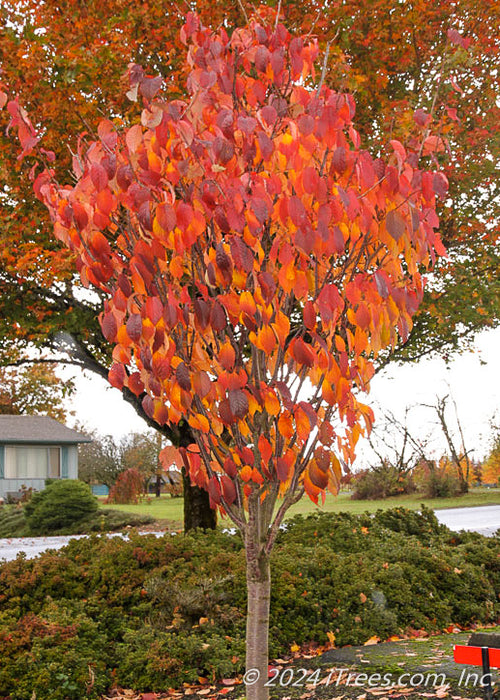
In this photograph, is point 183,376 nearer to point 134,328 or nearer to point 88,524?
point 134,328

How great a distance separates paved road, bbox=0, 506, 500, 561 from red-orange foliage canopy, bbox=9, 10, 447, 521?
497 inches

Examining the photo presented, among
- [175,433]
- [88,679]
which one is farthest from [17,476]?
[88,679]

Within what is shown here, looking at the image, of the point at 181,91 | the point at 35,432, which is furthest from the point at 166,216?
the point at 35,432

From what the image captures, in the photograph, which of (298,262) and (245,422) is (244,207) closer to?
(298,262)

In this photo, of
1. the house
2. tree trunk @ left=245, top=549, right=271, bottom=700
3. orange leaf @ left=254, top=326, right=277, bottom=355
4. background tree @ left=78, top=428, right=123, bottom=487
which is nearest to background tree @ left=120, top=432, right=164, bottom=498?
background tree @ left=78, top=428, right=123, bottom=487

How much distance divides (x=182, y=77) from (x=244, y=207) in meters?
6.91

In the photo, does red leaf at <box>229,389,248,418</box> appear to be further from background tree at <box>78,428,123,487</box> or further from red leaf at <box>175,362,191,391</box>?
background tree at <box>78,428,123,487</box>

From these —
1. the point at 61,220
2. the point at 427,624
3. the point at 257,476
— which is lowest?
the point at 427,624

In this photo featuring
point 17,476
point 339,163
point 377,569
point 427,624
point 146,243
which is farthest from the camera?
point 17,476

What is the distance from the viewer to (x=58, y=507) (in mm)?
22172

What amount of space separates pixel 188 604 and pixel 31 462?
2998 centimetres

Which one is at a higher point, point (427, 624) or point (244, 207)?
point (244, 207)

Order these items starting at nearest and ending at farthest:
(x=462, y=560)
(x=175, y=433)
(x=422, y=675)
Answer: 1. (x=422, y=675)
2. (x=462, y=560)
3. (x=175, y=433)

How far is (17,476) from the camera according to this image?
33.7 m
